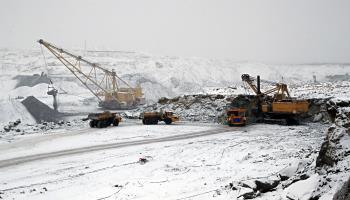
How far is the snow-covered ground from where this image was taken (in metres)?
15.1

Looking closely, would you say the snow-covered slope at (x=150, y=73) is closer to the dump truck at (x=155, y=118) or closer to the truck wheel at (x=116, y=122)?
the truck wheel at (x=116, y=122)

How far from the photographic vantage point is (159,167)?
19.3 m

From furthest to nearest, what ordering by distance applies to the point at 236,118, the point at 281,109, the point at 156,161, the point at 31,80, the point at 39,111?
1. the point at 31,80
2. the point at 39,111
3. the point at 281,109
4. the point at 236,118
5. the point at 156,161

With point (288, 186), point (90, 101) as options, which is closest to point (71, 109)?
point (90, 101)

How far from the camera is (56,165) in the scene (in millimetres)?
20688

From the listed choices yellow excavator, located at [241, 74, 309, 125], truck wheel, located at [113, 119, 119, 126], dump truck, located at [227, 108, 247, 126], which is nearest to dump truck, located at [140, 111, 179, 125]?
truck wheel, located at [113, 119, 119, 126]

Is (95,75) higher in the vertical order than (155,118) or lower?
higher

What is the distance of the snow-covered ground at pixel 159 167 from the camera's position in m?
15.1

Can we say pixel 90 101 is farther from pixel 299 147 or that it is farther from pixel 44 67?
pixel 299 147

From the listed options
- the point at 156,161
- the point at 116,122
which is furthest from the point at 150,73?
the point at 156,161

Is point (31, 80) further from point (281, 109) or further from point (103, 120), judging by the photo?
point (281, 109)

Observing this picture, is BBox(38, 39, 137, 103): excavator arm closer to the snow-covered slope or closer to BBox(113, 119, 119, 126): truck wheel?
the snow-covered slope

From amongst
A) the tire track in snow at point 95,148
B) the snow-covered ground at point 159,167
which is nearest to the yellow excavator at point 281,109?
the snow-covered ground at point 159,167

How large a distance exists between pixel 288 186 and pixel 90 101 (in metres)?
74.1
